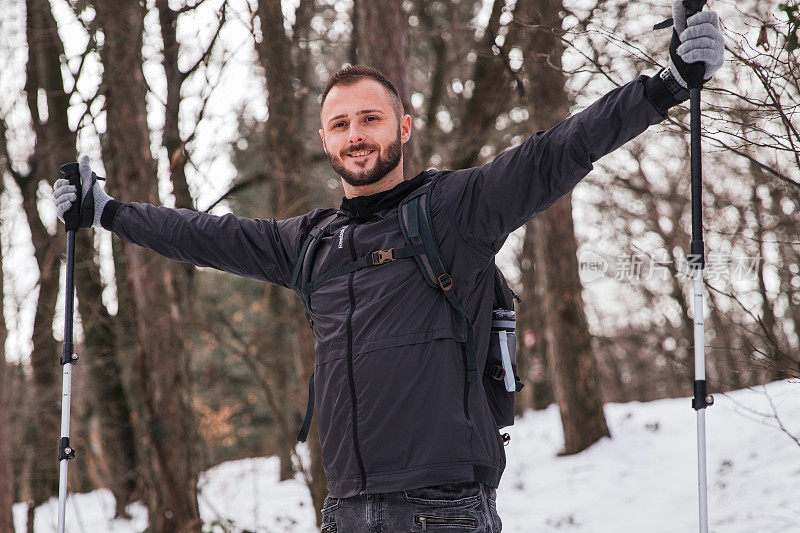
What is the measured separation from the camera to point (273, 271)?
10.8 ft

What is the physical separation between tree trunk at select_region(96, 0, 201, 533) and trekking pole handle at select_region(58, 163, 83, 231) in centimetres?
381

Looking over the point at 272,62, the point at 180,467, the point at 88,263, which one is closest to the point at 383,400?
the point at 180,467

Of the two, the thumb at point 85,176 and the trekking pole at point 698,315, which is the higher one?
the thumb at point 85,176

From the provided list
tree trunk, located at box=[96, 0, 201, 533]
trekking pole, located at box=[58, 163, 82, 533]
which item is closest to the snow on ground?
tree trunk, located at box=[96, 0, 201, 533]

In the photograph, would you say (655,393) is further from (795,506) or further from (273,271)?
(273,271)

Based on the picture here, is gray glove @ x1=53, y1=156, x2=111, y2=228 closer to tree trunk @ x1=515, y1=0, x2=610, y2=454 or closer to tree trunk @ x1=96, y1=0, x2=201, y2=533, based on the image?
tree trunk @ x1=96, y1=0, x2=201, y2=533

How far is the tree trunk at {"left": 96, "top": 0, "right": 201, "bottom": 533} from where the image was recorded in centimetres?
716

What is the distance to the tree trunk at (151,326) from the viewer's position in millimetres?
7160

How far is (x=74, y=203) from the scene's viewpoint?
11.2ft

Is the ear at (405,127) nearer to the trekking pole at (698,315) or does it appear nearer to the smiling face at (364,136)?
the smiling face at (364,136)

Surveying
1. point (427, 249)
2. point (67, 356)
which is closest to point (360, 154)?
point (427, 249)

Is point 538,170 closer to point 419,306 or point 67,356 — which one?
point 419,306

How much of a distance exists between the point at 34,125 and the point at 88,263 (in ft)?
7.28

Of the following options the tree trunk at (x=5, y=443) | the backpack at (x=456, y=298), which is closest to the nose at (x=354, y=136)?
the backpack at (x=456, y=298)
